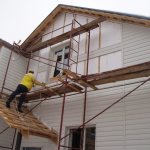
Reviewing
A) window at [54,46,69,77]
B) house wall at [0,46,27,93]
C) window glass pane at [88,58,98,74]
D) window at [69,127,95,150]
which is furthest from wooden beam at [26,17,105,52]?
window at [69,127,95,150]

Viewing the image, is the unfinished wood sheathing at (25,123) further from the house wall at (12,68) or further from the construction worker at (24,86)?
the house wall at (12,68)

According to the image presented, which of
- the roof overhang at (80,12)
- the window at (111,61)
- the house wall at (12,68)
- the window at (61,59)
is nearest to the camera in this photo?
the roof overhang at (80,12)

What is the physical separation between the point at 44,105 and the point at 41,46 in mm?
2928

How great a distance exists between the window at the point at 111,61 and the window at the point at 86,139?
2.26 meters

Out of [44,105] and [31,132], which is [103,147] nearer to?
[31,132]

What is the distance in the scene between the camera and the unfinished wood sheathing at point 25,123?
28.3ft

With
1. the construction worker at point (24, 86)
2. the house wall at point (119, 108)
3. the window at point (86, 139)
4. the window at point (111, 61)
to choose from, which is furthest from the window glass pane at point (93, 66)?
the window at point (86, 139)

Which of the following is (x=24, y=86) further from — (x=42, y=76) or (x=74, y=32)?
(x=74, y=32)

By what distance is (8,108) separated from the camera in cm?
1003

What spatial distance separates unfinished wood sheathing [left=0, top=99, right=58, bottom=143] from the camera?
8.64 m

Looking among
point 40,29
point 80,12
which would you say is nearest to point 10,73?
point 40,29

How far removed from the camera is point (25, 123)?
9.34 meters

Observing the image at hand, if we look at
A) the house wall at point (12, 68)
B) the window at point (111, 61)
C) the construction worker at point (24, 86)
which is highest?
the house wall at point (12, 68)

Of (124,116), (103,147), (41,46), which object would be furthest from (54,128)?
(41,46)
